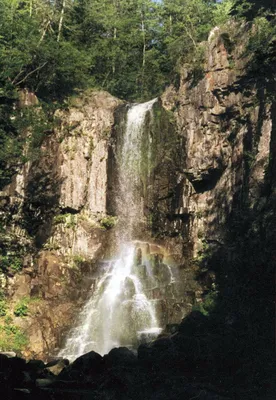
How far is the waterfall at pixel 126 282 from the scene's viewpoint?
19828 millimetres

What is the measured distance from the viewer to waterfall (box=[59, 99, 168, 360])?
19.8 meters

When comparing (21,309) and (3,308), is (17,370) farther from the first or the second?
(3,308)

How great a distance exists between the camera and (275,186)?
1864cm

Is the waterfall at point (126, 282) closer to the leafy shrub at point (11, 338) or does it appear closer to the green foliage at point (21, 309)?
the leafy shrub at point (11, 338)

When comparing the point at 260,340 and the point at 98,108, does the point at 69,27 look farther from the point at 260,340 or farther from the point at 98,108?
the point at 260,340

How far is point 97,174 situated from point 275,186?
459 inches

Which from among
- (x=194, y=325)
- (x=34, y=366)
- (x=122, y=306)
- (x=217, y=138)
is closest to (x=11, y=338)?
(x=122, y=306)

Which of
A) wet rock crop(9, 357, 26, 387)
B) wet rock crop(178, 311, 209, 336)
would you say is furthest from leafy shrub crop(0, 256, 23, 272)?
wet rock crop(9, 357, 26, 387)

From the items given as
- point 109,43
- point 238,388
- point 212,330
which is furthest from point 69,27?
point 238,388

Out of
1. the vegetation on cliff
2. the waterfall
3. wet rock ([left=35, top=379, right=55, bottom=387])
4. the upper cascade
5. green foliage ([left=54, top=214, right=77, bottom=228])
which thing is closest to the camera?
wet rock ([left=35, top=379, right=55, bottom=387])

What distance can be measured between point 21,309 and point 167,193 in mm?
10129

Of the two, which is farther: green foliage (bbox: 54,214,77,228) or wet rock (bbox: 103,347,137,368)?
green foliage (bbox: 54,214,77,228)

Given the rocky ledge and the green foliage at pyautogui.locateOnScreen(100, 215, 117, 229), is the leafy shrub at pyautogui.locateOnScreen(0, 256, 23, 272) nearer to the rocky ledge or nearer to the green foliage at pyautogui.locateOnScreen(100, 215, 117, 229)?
the green foliage at pyautogui.locateOnScreen(100, 215, 117, 229)

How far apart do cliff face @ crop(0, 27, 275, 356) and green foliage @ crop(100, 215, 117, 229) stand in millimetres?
129
